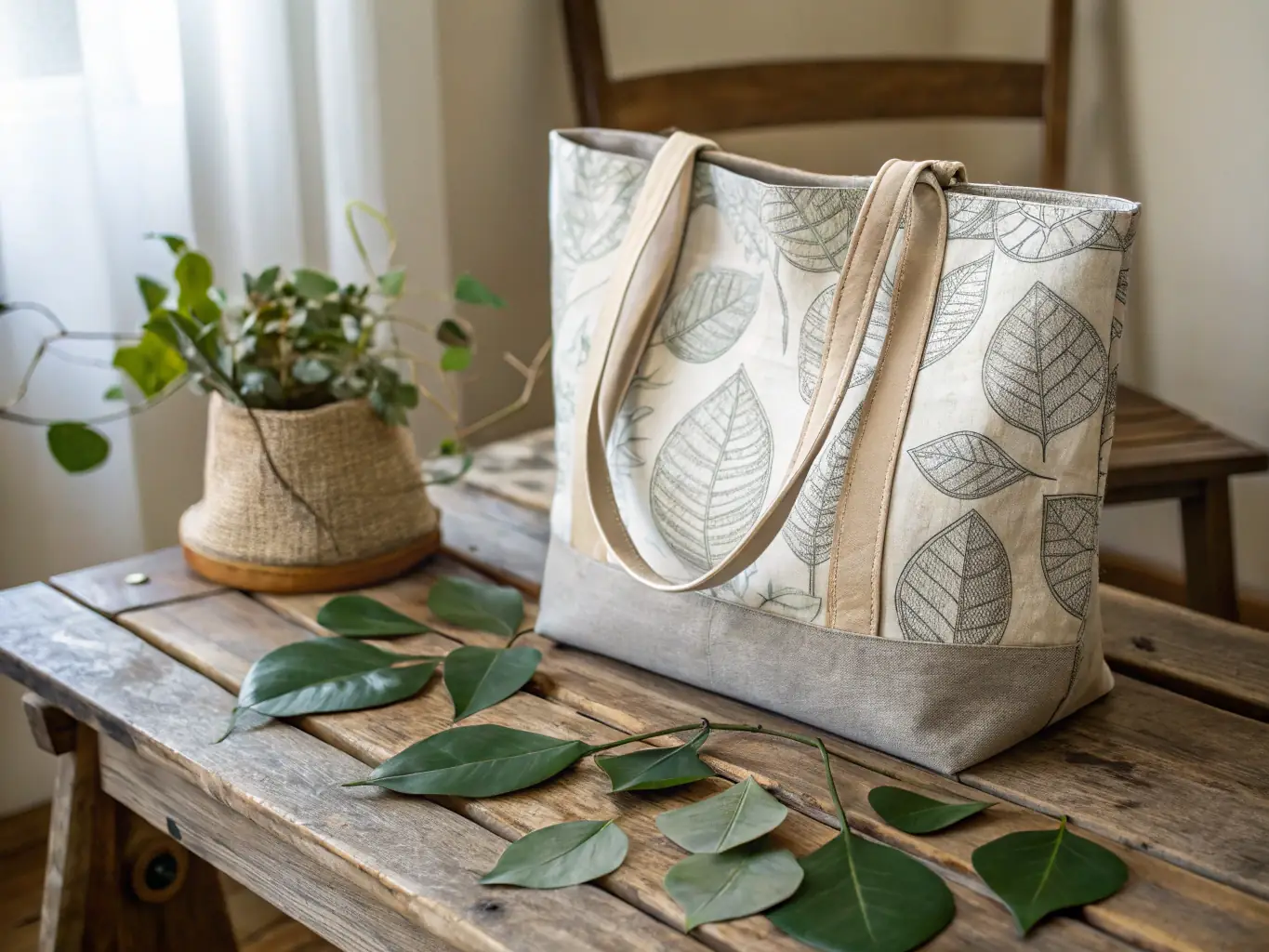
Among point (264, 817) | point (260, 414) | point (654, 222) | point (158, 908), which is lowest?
point (158, 908)

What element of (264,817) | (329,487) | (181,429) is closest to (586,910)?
(264,817)

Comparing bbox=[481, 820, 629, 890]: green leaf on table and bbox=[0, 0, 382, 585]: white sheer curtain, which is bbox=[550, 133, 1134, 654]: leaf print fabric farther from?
bbox=[0, 0, 382, 585]: white sheer curtain

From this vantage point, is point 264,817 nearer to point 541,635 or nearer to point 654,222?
point 541,635

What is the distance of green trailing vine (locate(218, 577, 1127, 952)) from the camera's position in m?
0.48

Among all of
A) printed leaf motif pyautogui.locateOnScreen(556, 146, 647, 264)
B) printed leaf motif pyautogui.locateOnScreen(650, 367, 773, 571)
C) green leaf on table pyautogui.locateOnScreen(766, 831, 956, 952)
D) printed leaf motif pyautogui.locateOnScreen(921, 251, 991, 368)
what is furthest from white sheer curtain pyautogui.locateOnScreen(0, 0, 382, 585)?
green leaf on table pyautogui.locateOnScreen(766, 831, 956, 952)

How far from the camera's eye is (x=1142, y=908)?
48cm

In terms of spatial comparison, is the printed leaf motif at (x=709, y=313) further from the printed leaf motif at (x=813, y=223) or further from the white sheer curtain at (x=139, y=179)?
the white sheer curtain at (x=139, y=179)

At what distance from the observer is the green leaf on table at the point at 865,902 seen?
0.46 metres

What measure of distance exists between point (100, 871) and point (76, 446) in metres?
0.26

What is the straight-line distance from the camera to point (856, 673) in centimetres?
60

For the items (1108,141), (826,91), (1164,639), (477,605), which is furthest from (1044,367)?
(1108,141)

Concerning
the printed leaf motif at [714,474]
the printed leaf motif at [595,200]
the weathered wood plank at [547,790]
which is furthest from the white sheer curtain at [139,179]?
the printed leaf motif at [714,474]

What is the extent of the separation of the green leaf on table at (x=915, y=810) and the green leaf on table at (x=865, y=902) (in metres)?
0.02

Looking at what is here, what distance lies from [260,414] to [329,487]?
61mm
